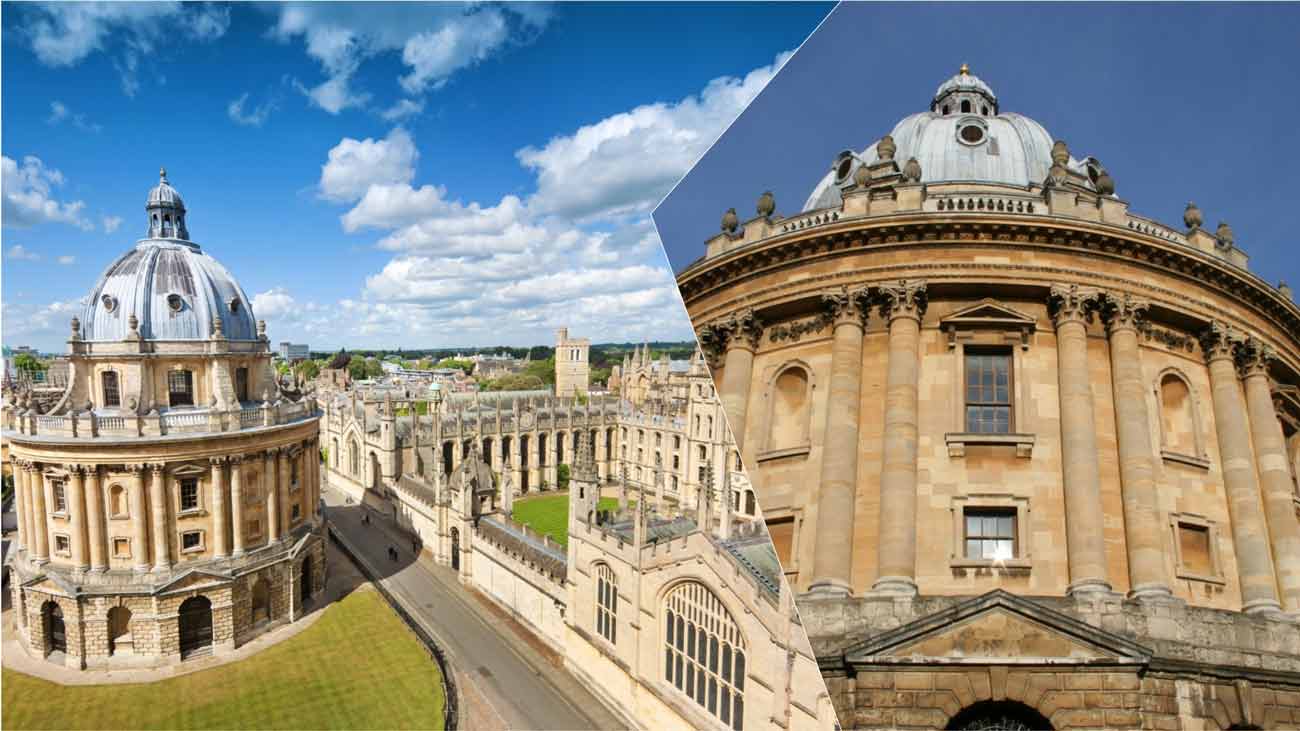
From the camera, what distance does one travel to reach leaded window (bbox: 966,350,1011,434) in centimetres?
426

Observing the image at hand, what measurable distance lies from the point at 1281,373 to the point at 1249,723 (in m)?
5.55

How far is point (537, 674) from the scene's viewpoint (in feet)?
72.9

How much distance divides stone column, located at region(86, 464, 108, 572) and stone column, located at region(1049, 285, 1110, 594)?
26.4m

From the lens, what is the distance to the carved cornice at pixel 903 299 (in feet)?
12.3

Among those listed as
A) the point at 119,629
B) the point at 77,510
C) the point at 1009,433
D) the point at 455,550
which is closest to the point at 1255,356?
the point at 1009,433

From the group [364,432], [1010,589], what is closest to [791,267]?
[1010,589]

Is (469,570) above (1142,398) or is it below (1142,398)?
below

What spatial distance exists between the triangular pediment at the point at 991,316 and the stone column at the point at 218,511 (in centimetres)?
2487

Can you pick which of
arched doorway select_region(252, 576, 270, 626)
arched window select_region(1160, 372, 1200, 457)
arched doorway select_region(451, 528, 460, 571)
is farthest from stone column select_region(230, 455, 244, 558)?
arched window select_region(1160, 372, 1200, 457)

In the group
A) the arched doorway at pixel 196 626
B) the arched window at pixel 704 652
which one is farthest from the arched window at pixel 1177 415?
the arched doorway at pixel 196 626

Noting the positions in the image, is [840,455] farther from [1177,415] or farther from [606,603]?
[606,603]

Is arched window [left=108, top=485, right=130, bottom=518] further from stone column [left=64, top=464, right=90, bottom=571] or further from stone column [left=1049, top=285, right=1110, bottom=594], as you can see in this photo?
stone column [left=1049, top=285, right=1110, bottom=594]

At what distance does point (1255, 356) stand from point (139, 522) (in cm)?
2744

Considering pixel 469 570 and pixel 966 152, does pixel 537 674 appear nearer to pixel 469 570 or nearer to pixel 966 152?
pixel 469 570
